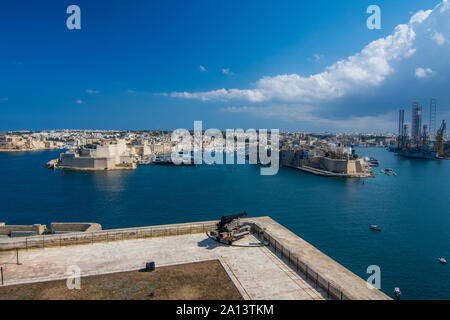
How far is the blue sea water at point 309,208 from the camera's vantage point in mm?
14992

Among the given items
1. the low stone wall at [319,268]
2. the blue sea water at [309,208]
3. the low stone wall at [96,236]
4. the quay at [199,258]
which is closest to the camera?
the low stone wall at [319,268]

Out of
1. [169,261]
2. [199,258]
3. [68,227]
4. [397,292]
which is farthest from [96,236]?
[397,292]

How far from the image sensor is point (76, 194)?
1221 inches

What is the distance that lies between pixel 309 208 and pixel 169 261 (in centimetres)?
2112

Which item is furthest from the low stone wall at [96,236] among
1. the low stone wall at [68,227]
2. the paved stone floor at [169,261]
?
the low stone wall at [68,227]

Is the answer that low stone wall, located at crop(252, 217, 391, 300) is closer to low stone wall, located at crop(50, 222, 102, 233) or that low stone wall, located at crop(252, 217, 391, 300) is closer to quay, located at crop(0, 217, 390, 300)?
quay, located at crop(0, 217, 390, 300)

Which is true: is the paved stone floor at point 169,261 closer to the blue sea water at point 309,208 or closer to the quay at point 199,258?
the quay at point 199,258

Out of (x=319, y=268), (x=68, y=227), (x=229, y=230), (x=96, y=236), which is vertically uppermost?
(x=229, y=230)

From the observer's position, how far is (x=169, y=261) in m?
7.59

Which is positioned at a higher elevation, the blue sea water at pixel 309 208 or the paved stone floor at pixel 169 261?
the paved stone floor at pixel 169 261

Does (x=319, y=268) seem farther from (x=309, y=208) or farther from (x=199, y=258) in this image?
(x=309, y=208)

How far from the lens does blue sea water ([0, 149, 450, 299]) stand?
15.0 metres
